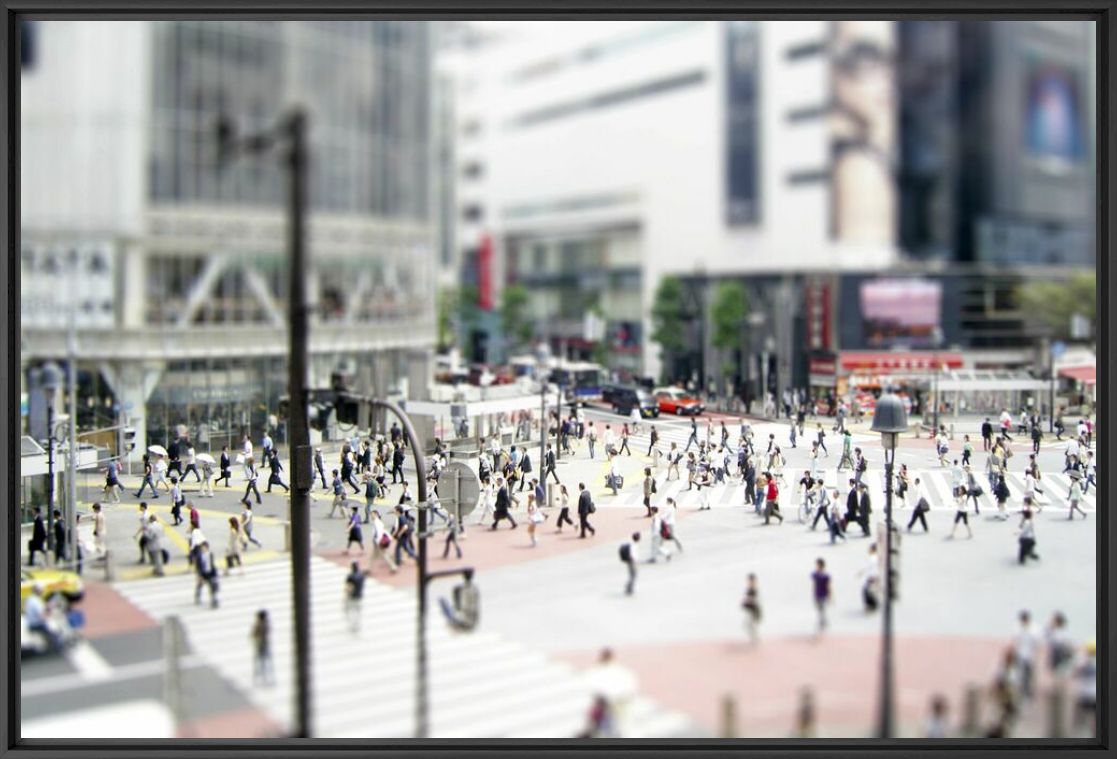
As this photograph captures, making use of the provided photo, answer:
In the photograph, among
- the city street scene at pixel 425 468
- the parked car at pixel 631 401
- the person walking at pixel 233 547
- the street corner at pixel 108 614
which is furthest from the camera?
the parked car at pixel 631 401

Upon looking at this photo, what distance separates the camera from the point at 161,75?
7.87 m

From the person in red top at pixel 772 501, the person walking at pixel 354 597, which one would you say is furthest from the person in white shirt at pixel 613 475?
the person walking at pixel 354 597

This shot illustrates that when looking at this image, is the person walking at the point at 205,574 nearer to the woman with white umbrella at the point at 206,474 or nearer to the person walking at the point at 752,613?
the woman with white umbrella at the point at 206,474

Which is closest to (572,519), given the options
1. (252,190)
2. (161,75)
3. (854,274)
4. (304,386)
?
(304,386)

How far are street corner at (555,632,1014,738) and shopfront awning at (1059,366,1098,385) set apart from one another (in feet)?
8.47

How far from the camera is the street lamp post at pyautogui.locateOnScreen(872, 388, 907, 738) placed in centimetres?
709

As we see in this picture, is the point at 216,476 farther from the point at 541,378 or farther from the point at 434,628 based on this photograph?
the point at 541,378

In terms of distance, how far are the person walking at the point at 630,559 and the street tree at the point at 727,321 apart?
1.80 m

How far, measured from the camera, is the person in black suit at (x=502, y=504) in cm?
821

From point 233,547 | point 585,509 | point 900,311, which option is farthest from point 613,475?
point 900,311

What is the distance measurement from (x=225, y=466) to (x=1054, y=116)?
34.5ft

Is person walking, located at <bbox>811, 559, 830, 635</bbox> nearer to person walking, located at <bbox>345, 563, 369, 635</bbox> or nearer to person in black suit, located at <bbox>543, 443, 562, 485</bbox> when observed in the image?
person in black suit, located at <bbox>543, 443, 562, 485</bbox>

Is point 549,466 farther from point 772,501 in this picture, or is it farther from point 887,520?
point 887,520

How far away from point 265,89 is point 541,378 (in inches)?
122
